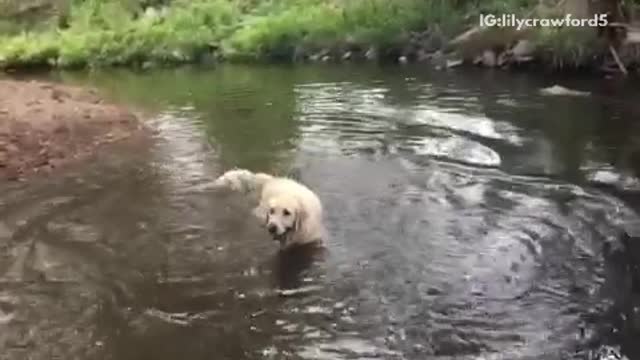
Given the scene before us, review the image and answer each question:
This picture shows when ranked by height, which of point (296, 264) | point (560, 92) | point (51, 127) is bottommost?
point (296, 264)

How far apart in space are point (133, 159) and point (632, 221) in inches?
291

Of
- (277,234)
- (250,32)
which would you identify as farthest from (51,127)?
(250,32)

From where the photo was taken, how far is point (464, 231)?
8516 mm

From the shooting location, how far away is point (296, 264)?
7.86 metres

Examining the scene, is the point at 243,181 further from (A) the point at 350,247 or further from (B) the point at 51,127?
(B) the point at 51,127

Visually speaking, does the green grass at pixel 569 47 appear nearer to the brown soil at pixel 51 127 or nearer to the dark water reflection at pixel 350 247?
the dark water reflection at pixel 350 247

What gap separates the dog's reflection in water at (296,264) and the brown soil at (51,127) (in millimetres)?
5289

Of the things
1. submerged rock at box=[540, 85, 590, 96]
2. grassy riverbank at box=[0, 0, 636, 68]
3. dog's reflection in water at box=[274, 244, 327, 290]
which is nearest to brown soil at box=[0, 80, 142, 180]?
dog's reflection in water at box=[274, 244, 327, 290]

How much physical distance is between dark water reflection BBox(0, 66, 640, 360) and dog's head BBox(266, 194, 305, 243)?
0.26 meters

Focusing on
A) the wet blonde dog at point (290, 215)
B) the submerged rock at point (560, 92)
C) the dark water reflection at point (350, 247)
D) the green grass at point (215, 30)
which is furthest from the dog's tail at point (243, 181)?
the green grass at point (215, 30)

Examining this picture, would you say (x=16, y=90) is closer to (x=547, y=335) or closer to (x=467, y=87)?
(x=467, y=87)

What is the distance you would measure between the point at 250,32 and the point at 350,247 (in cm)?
2029

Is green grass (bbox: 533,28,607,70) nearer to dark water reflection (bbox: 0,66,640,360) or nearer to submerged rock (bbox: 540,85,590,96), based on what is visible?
submerged rock (bbox: 540,85,590,96)

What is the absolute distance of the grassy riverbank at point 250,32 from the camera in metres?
23.4
